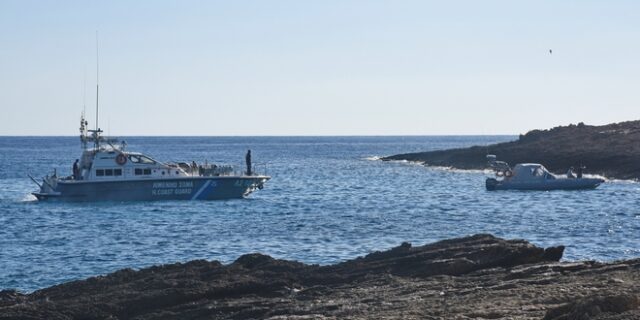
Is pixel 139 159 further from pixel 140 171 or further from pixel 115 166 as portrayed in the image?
pixel 115 166

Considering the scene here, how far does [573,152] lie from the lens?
273ft

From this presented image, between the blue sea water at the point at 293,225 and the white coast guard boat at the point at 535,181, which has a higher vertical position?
the white coast guard boat at the point at 535,181

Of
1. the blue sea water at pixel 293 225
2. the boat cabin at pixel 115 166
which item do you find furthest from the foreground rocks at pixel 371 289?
the boat cabin at pixel 115 166

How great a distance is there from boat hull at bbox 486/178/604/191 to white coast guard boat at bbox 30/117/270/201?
60.5 feet

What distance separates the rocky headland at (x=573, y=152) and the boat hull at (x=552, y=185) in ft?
29.9

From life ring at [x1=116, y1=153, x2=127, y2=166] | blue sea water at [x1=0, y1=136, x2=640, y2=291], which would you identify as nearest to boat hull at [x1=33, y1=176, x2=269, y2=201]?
blue sea water at [x1=0, y1=136, x2=640, y2=291]

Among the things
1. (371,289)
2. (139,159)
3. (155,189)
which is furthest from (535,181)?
(371,289)

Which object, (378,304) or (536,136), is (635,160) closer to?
(536,136)

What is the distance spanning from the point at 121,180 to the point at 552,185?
83.5ft

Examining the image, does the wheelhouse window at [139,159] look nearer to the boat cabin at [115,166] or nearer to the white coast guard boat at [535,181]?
the boat cabin at [115,166]

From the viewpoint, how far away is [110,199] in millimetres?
51812

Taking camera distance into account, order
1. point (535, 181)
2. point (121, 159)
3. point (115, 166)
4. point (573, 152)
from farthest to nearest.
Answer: point (573, 152), point (535, 181), point (115, 166), point (121, 159)

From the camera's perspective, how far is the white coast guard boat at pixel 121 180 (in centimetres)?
5156

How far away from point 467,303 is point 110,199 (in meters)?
37.4
